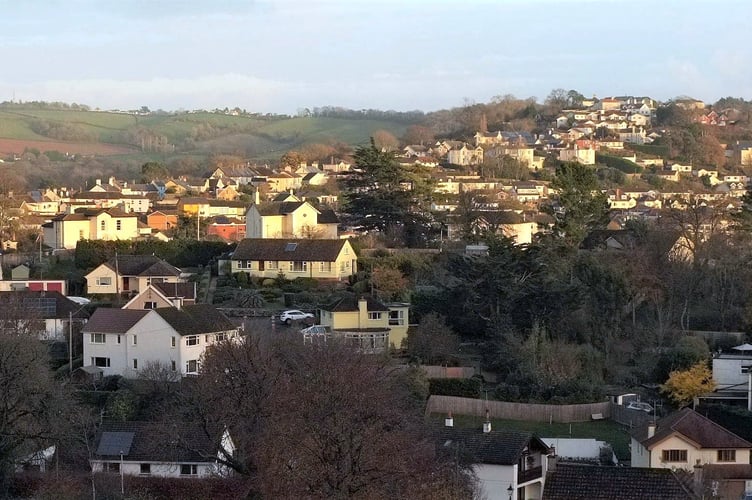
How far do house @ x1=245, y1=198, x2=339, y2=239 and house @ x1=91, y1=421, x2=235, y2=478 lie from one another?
22.9 metres

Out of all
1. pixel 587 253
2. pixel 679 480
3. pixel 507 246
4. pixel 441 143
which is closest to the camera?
pixel 679 480

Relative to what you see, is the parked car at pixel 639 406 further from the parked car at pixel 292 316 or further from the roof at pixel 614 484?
the parked car at pixel 292 316

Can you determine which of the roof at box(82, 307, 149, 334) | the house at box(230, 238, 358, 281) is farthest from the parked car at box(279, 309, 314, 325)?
the house at box(230, 238, 358, 281)

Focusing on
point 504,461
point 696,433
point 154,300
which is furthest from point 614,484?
point 154,300

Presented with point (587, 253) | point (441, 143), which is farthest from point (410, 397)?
point (441, 143)

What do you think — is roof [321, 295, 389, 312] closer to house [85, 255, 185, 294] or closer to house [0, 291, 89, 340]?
house [0, 291, 89, 340]

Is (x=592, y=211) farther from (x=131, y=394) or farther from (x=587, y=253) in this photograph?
(x=131, y=394)

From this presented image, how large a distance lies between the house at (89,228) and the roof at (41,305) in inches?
473

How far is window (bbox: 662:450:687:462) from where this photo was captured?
86.1ft

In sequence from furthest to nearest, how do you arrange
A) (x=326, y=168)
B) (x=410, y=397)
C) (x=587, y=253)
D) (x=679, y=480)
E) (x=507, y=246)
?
(x=326, y=168) < (x=587, y=253) < (x=507, y=246) < (x=410, y=397) < (x=679, y=480)

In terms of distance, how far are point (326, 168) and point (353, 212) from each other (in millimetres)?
38685

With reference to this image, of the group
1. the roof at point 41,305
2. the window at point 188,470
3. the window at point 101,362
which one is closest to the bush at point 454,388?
the window at point 188,470

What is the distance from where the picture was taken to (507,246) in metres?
38.0

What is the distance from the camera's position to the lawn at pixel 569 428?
2988 centimetres
